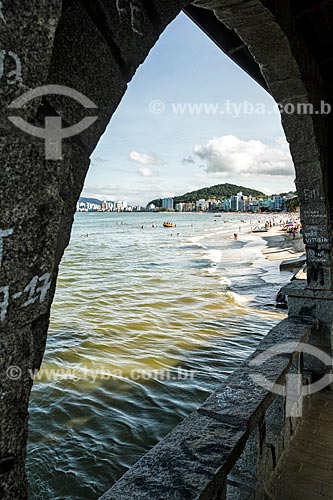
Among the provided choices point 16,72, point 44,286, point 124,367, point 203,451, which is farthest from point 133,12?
point 124,367

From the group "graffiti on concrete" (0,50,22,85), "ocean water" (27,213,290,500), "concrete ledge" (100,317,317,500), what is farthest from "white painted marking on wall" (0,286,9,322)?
"ocean water" (27,213,290,500)

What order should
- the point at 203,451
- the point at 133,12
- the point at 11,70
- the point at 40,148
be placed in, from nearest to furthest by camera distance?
the point at 11,70, the point at 40,148, the point at 133,12, the point at 203,451

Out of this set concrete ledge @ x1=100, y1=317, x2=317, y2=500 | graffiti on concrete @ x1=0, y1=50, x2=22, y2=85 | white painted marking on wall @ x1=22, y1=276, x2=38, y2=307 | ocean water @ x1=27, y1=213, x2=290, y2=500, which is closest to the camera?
graffiti on concrete @ x1=0, y1=50, x2=22, y2=85

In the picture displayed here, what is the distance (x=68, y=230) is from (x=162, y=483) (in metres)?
0.90

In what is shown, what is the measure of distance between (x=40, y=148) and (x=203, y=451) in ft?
4.02

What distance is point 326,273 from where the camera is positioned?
11.9 feet

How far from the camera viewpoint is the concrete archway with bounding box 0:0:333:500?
2.40ft

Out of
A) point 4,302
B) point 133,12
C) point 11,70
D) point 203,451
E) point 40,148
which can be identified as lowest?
point 203,451

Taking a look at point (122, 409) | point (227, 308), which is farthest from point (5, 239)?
point (227, 308)

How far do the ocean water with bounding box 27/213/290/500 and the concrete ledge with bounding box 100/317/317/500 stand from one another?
2.74 metres

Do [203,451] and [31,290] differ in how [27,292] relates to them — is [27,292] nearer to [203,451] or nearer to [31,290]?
[31,290]

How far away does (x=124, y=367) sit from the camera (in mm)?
6668

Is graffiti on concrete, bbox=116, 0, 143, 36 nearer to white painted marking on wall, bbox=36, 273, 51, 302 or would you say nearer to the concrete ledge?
white painted marking on wall, bbox=36, 273, 51, 302

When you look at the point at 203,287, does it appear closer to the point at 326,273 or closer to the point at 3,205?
the point at 326,273
